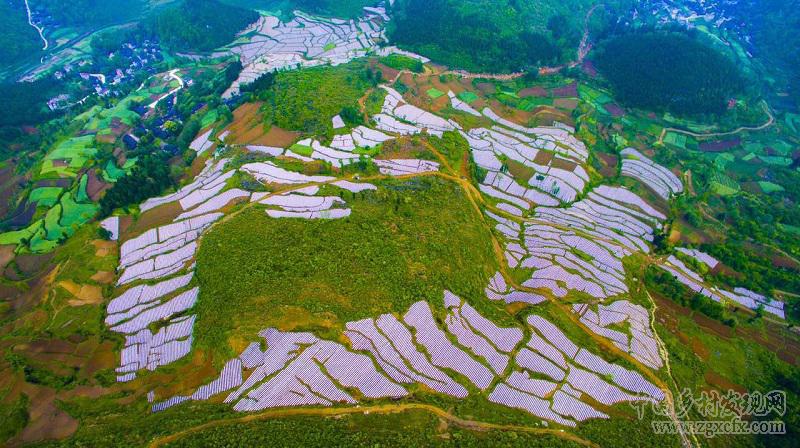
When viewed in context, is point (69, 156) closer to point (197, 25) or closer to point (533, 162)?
point (197, 25)

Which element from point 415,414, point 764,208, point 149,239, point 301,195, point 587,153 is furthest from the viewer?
point 587,153

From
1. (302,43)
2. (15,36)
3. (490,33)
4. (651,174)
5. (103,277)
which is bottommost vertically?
(15,36)

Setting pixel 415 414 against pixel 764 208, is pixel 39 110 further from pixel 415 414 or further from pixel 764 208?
pixel 764 208

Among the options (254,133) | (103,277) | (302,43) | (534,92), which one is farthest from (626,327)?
(302,43)

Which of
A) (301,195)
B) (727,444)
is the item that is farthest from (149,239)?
(727,444)

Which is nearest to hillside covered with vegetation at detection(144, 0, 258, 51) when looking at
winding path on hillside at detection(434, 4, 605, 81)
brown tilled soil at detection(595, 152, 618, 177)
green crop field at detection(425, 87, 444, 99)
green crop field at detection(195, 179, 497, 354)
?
green crop field at detection(425, 87, 444, 99)

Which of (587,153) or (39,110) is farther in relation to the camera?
(39,110)
